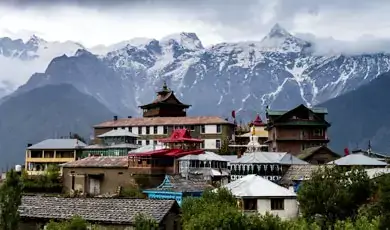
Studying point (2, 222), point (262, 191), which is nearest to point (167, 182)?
point (262, 191)

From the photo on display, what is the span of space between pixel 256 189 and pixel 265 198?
3.57ft

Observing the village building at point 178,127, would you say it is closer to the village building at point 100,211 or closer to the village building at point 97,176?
the village building at point 97,176

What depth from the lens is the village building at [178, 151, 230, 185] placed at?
73688mm

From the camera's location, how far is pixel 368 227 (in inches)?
1682

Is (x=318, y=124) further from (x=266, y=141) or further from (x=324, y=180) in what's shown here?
(x=324, y=180)

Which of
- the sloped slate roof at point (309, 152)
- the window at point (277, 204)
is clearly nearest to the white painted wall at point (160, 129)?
the sloped slate roof at point (309, 152)

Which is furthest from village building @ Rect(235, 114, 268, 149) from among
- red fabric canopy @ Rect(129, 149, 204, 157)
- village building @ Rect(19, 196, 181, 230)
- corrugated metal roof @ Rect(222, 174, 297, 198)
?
village building @ Rect(19, 196, 181, 230)

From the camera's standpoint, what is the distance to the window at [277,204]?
58.0m

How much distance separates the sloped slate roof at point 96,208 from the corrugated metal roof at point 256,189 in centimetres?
1286

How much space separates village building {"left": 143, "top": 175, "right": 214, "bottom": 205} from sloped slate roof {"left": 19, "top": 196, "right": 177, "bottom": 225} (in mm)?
13797

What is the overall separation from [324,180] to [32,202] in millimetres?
19792

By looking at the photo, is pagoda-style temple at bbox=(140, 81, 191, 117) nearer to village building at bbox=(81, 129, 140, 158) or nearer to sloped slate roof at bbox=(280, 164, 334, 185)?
village building at bbox=(81, 129, 140, 158)

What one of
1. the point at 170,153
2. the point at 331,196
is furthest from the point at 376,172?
the point at 170,153

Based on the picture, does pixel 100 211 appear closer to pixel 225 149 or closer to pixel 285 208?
pixel 285 208
